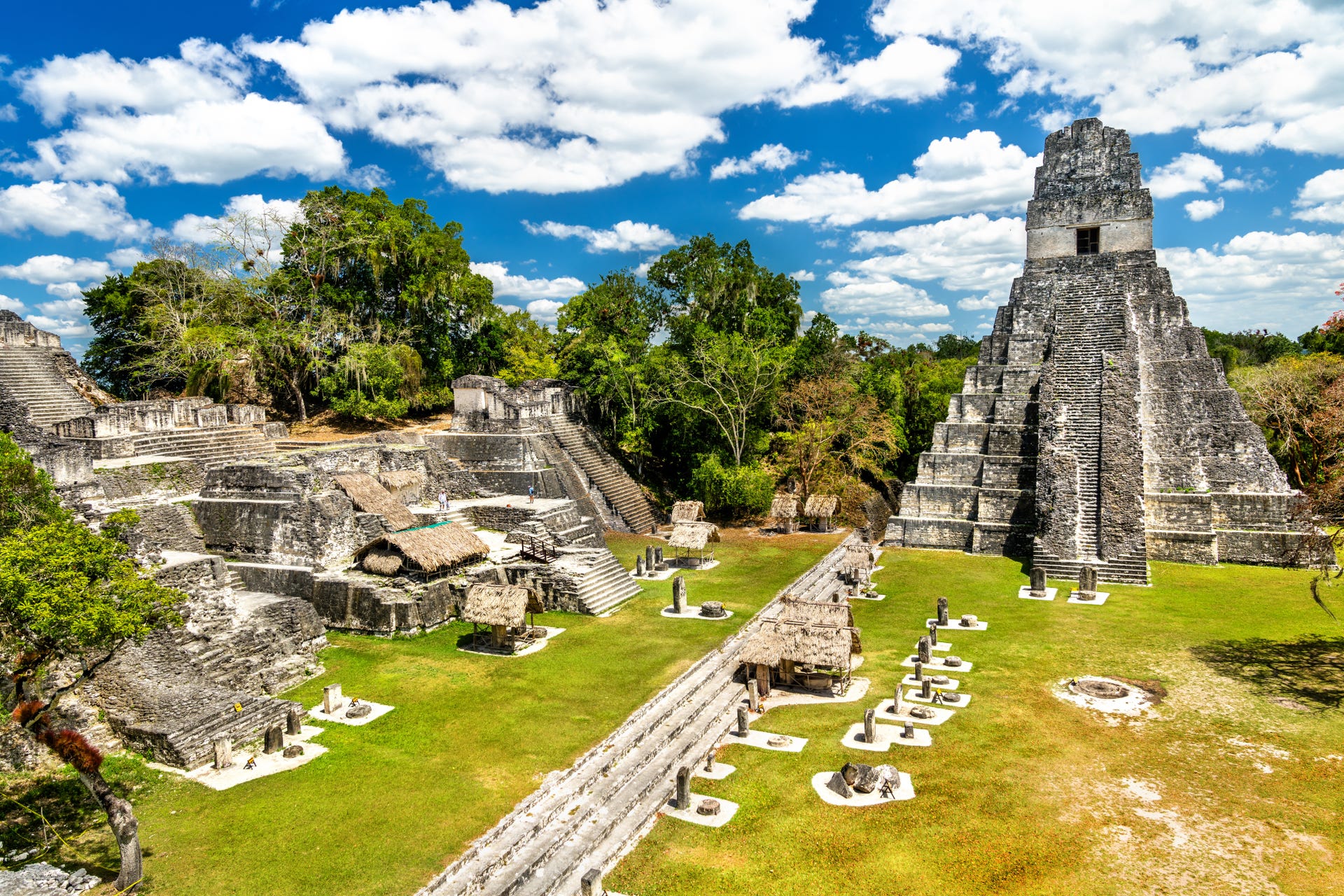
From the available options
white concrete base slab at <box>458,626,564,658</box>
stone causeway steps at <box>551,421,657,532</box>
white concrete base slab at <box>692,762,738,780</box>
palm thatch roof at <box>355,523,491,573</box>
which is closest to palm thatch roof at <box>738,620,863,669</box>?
white concrete base slab at <box>692,762,738,780</box>

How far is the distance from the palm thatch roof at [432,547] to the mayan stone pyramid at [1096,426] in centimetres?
1426

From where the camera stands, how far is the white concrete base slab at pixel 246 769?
447 inches

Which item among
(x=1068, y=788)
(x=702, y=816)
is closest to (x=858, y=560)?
(x=1068, y=788)

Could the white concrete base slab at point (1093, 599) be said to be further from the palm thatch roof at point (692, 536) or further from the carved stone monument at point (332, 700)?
the carved stone monument at point (332, 700)

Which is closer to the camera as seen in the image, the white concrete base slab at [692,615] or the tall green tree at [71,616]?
the tall green tree at [71,616]

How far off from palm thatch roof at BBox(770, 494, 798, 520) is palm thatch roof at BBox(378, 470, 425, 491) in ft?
39.0

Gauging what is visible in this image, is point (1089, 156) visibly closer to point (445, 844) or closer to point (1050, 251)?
point (1050, 251)

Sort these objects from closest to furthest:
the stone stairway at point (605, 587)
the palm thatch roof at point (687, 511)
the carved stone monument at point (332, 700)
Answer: the carved stone monument at point (332, 700)
the stone stairway at point (605, 587)
the palm thatch roof at point (687, 511)

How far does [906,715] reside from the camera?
13211mm

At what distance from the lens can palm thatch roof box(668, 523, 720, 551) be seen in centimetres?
2195

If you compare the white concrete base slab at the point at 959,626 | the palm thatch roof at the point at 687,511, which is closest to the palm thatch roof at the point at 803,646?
the white concrete base slab at the point at 959,626

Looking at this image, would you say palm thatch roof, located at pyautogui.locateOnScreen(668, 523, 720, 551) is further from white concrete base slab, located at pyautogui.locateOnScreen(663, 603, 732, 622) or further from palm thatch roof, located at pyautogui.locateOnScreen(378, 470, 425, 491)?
palm thatch roof, located at pyautogui.locateOnScreen(378, 470, 425, 491)

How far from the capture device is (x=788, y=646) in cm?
1427

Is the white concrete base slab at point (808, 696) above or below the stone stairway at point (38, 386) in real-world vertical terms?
below
